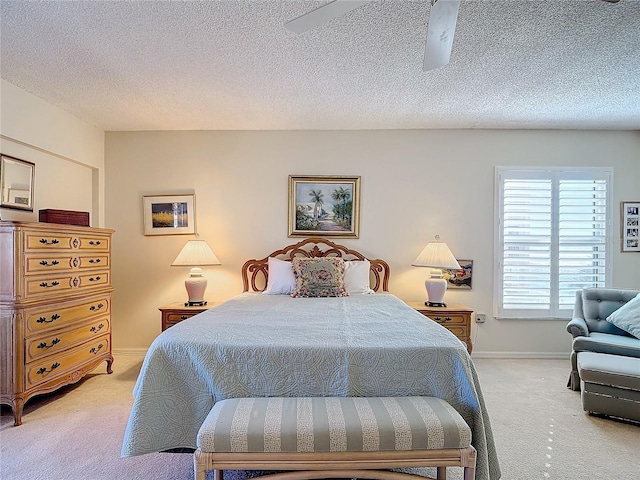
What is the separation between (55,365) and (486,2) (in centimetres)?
374

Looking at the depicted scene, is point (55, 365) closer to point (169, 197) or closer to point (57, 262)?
point (57, 262)

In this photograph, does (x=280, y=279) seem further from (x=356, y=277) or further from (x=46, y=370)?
(x=46, y=370)

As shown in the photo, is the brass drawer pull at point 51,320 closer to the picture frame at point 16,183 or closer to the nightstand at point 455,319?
the picture frame at point 16,183

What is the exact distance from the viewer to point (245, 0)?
1973mm

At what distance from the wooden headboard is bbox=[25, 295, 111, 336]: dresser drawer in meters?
1.36

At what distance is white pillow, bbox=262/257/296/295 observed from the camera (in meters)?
3.68

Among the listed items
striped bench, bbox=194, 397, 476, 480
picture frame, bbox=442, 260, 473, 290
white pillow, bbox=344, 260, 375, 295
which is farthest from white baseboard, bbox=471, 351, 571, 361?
striped bench, bbox=194, 397, 476, 480

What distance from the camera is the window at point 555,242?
4.12m

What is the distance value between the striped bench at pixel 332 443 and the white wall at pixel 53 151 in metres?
2.88

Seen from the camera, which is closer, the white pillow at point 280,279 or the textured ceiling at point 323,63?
the textured ceiling at point 323,63

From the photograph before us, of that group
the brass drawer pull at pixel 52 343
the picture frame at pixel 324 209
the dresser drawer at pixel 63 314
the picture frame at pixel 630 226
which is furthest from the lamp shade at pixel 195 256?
the picture frame at pixel 630 226

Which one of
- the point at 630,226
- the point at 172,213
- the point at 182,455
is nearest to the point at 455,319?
the point at 630,226

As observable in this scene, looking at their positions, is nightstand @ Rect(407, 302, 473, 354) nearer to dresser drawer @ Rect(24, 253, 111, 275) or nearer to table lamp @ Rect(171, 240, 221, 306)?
table lamp @ Rect(171, 240, 221, 306)

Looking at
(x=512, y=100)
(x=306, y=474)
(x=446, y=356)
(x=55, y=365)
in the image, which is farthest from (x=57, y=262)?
(x=512, y=100)
